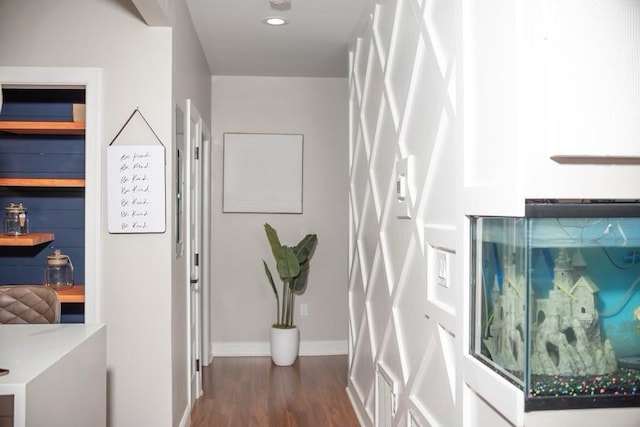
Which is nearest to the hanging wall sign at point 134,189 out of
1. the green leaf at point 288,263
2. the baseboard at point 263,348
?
the green leaf at point 288,263

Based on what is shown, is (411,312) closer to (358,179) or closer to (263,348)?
(358,179)

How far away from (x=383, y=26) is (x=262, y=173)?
8.62 ft

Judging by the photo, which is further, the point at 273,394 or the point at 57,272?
the point at 273,394

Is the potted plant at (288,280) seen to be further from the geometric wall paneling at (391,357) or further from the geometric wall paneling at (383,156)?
the geometric wall paneling at (391,357)

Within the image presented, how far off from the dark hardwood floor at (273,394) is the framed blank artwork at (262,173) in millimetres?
1392

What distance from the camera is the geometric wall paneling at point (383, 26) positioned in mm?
2803

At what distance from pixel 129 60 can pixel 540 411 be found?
101 inches

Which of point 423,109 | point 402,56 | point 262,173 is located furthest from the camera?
point 262,173

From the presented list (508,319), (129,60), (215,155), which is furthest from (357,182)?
(508,319)

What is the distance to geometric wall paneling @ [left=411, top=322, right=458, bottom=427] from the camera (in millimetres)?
1885

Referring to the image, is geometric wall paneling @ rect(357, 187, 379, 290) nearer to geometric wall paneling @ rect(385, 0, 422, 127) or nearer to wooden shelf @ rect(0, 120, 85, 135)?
geometric wall paneling @ rect(385, 0, 422, 127)

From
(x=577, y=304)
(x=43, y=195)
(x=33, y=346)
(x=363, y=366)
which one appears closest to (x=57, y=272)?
(x=43, y=195)

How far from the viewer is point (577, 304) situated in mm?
1307

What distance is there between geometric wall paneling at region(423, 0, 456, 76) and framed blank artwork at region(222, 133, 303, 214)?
3341 millimetres
